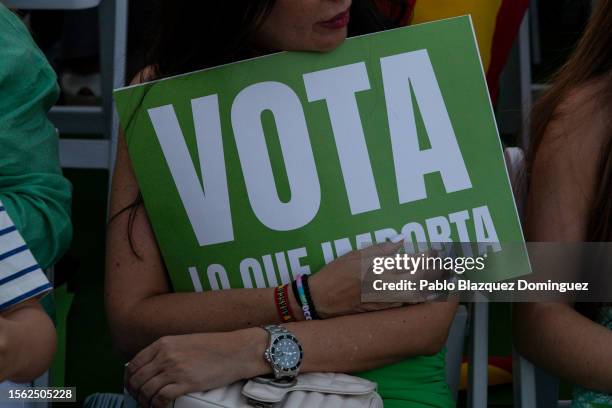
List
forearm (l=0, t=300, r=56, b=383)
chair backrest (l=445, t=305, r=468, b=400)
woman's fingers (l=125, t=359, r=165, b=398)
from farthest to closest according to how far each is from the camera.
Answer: chair backrest (l=445, t=305, r=468, b=400) → woman's fingers (l=125, t=359, r=165, b=398) → forearm (l=0, t=300, r=56, b=383)

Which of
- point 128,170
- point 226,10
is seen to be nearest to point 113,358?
point 128,170

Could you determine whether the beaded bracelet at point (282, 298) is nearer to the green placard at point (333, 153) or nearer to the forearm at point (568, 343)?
the green placard at point (333, 153)

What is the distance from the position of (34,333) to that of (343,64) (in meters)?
0.64

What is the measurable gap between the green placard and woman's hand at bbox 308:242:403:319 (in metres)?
0.02

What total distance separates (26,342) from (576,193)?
89 cm

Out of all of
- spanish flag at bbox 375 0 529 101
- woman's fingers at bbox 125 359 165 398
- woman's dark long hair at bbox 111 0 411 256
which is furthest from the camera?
spanish flag at bbox 375 0 529 101

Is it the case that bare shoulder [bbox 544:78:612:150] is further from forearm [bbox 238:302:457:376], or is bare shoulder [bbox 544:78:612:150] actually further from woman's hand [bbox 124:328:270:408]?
woman's hand [bbox 124:328:270:408]

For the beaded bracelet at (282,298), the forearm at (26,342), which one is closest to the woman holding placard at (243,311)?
the beaded bracelet at (282,298)

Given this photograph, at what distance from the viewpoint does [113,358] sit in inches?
117

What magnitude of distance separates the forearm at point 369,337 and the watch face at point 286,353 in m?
0.02

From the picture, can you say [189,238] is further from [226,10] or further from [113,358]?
[113,358]

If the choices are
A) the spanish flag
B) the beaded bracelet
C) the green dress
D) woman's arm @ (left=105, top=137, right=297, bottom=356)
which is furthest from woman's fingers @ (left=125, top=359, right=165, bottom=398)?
the spanish flag

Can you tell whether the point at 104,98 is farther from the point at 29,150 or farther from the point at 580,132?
the point at 580,132

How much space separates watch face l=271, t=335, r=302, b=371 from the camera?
5.11ft
